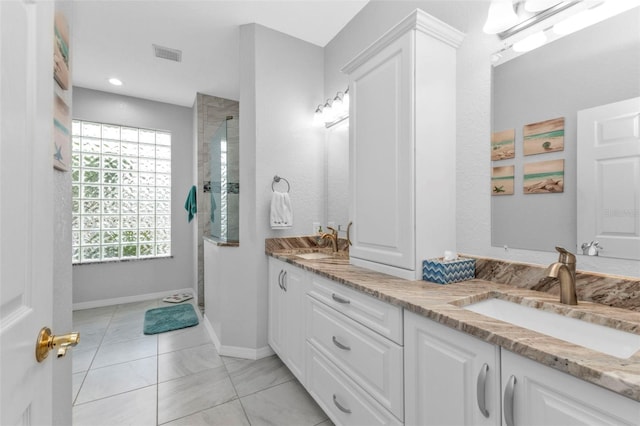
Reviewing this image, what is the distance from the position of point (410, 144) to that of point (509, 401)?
110 cm

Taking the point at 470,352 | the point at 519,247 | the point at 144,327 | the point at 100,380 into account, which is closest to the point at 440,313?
the point at 470,352

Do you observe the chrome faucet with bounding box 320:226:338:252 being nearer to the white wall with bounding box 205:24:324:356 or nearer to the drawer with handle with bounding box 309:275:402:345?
the white wall with bounding box 205:24:324:356

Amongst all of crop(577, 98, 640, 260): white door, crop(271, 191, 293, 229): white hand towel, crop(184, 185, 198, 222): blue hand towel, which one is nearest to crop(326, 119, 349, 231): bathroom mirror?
crop(271, 191, 293, 229): white hand towel

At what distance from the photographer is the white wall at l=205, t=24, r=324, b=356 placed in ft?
8.01

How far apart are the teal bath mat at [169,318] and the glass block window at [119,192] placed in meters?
0.97

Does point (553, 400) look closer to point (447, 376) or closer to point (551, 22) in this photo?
point (447, 376)

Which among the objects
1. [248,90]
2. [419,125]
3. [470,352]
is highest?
[248,90]

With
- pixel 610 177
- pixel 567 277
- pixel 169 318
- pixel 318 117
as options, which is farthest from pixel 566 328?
pixel 169 318

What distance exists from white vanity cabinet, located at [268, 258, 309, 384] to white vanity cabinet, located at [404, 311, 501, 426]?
90 centimetres

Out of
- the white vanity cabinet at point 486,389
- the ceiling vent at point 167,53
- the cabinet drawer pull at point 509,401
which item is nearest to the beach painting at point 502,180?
the white vanity cabinet at point 486,389

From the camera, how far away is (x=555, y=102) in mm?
1193

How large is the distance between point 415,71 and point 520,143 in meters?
0.61

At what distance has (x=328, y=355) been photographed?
63.1 inches

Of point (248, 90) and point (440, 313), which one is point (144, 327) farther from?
point (440, 313)
